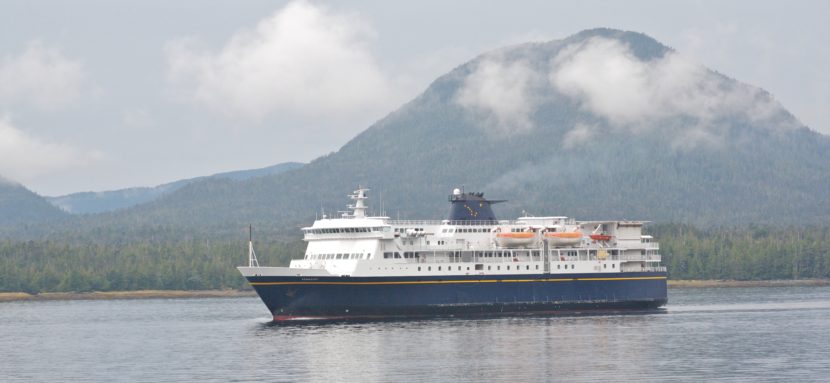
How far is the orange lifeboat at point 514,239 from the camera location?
7006 cm

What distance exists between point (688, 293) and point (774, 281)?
21.7 meters

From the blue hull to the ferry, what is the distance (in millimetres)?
49

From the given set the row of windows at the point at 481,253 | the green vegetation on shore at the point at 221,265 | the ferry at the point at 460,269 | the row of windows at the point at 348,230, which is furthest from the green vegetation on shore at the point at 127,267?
the row of windows at the point at 481,253

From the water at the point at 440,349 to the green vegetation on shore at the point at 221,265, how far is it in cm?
4425

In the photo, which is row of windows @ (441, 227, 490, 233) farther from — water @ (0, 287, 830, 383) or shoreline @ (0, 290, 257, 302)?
shoreline @ (0, 290, 257, 302)

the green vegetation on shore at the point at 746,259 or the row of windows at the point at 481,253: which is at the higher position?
the green vegetation on shore at the point at 746,259

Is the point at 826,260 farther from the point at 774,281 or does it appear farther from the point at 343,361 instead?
the point at 343,361

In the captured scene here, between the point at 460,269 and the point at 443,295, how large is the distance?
5.40 ft

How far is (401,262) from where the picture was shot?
67.1 m

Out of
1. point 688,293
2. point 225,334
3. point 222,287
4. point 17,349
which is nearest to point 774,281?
point 688,293

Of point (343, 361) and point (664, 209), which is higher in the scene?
point (664, 209)

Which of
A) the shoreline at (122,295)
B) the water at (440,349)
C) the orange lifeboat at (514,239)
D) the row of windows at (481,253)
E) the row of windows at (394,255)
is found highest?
the orange lifeboat at (514,239)

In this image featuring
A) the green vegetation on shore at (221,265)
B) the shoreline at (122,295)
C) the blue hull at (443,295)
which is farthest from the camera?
the green vegetation on shore at (221,265)

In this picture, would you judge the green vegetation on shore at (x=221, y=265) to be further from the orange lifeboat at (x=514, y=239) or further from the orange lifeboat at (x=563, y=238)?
the orange lifeboat at (x=514, y=239)
